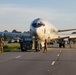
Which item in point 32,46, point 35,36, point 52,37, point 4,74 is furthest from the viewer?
point 52,37

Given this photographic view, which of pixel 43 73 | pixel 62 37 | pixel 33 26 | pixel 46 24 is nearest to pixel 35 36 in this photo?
pixel 33 26

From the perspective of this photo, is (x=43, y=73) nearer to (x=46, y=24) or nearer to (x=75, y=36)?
(x=46, y=24)

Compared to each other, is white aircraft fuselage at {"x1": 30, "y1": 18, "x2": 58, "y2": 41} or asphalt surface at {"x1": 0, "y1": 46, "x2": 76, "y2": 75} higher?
white aircraft fuselage at {"x1": 30, "y1": 18, "x2": 58, "y2": 41}

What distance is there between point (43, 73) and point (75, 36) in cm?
4303

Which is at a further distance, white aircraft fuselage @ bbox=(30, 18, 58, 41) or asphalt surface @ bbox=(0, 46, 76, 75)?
white aircraft fuselage @ bbox=(30, 18, 58, 41)

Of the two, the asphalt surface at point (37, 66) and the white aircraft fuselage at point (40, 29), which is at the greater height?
the white aircraft fuselage at point (40, 29)

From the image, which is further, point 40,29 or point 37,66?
point 40,29

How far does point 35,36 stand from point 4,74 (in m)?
32.7

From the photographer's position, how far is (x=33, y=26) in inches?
1939

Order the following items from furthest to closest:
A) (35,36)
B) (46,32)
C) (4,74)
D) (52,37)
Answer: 1. (52,37)
2. (46,32)
3. (35,36)
4. (4,74)

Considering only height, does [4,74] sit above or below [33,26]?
below

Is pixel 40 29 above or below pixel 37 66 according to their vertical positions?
above

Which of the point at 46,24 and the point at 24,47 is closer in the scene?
the point at 24,47

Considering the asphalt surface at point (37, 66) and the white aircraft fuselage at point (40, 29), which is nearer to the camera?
the asphalt surface at point (37, 66)
